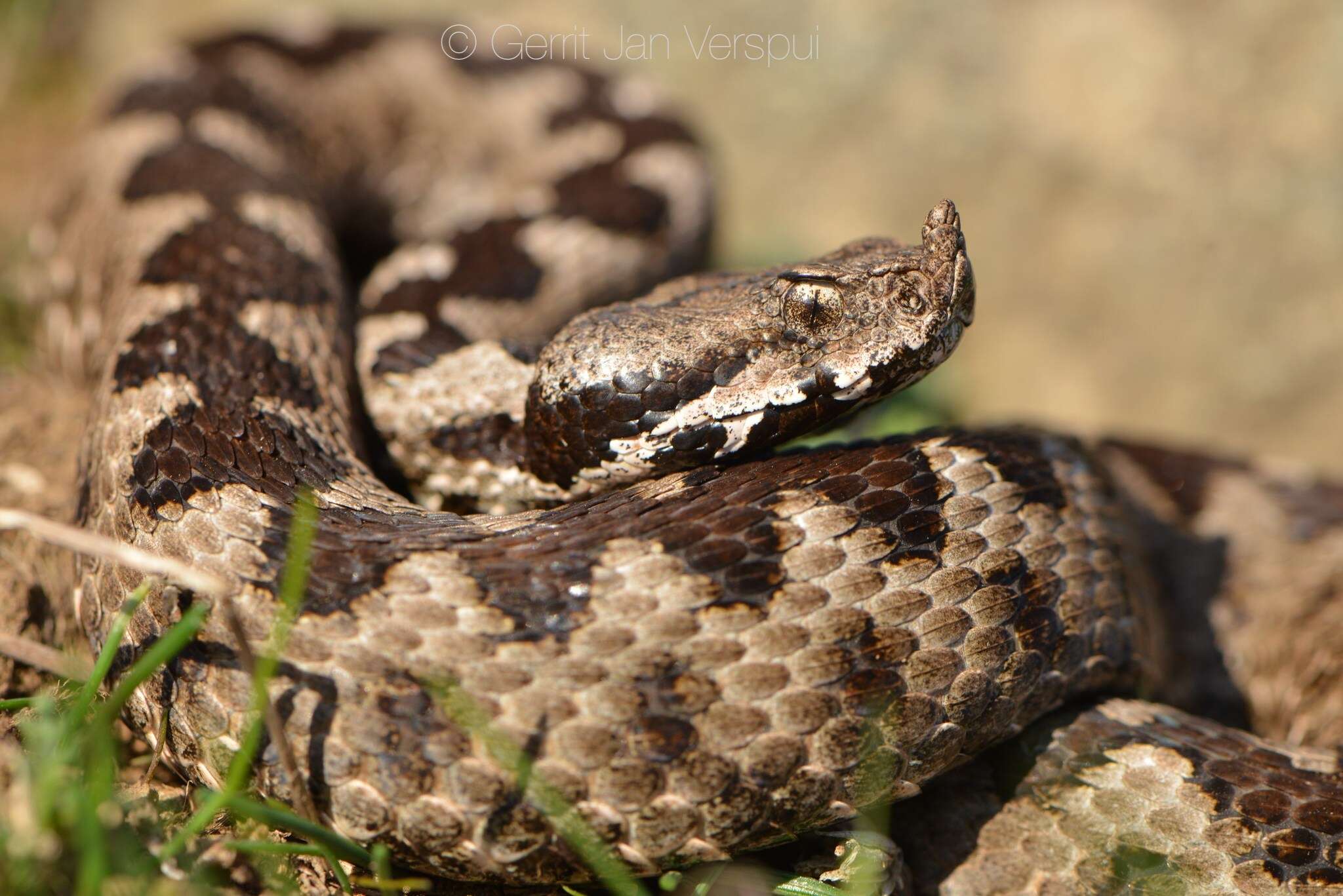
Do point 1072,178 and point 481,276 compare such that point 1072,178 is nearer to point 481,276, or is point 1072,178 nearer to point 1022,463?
point 481,276

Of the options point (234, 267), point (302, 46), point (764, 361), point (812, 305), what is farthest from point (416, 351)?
point (302, 46)

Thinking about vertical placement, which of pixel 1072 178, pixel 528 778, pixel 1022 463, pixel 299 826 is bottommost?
pixel 299 826

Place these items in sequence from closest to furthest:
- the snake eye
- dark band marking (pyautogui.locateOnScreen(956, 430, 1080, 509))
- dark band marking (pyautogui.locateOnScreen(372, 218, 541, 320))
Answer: dark band marking (pyautogui.locateOnScreen(956, 430, 1080, 509)), the snake eye, dark band marking (pyautogui.locateOnScreen(372, 218, 541, 320))

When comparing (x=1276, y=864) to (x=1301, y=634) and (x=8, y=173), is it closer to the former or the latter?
(x=1301, y=634)

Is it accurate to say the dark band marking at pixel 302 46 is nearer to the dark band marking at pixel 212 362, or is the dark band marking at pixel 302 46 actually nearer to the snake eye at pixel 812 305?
the dark band marking at pixel 212 362

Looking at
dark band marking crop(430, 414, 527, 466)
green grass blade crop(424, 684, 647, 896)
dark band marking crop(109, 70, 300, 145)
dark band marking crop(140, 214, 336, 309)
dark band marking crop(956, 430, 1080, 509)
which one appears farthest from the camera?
dark band marking crop(109, 70, 300, 145)

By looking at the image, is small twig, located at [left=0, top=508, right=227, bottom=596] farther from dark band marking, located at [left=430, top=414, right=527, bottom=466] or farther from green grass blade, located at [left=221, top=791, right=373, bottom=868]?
dark band marking, located at [left=430, top=414, right=527, bottom=466]

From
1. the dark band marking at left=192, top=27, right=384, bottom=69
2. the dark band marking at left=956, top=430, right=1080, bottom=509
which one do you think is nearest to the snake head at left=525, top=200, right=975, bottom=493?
the dark band marking at left=956, top=430, right=1080, bottom=509
